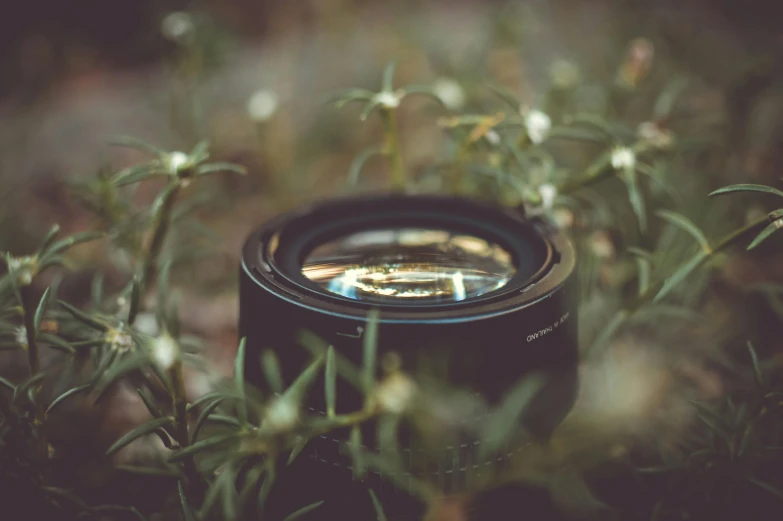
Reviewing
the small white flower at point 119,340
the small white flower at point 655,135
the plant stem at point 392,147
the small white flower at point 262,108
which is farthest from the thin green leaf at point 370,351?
Answer: the small white flower at point 262,108

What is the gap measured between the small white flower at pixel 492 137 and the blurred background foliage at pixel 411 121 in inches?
3.9

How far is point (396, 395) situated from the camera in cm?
67

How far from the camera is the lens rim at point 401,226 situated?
2.50 feet

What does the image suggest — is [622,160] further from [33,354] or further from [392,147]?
[33,354]

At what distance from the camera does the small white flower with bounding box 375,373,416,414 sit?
67cm

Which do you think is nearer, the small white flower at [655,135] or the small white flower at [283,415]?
the small white flower at [283,415]

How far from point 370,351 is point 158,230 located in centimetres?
40

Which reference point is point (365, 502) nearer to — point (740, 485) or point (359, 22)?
point (740, 485)

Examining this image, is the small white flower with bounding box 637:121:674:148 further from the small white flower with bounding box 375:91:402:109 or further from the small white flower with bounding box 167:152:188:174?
the small white flower with bounding box 167:152:188:174

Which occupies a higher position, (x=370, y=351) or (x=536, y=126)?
(x=536, y=126)

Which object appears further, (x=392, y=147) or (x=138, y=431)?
(x=392, y=147)

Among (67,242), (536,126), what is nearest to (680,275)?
(536,126)

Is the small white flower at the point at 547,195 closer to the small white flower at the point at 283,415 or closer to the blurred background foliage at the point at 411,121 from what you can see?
the blurred background foliage at the point at 411,121

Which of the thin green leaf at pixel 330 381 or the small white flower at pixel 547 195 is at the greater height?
the small white flower at pixel 547 195
